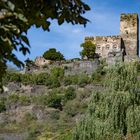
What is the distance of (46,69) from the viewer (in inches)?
2623

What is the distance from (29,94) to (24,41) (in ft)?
186

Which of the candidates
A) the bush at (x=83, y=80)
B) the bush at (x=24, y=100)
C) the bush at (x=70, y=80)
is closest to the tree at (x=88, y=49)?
the bush at (x=83, y=80)

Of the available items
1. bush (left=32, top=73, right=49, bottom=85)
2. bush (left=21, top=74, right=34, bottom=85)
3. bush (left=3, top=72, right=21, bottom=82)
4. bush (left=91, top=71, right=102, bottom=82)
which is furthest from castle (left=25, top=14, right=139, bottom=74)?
bush (left=32, top=73, right=49, bottom=85)

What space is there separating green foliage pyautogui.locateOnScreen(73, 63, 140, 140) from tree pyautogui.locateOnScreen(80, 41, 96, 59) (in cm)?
4098

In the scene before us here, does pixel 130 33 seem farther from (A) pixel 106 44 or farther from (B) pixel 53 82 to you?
(B) pixel 53 82

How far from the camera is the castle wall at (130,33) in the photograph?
227ft

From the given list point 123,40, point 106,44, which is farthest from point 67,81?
point 123,40

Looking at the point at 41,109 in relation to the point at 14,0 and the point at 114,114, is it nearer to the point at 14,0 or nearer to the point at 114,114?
the point at 114,114

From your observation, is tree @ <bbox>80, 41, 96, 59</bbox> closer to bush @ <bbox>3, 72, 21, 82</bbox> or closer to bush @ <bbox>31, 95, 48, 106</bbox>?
bush @ <bbox>3, 72, 21, 82</bbox>

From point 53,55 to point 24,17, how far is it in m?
67.6

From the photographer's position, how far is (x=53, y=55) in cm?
7212

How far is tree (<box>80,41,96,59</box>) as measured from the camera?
68.6m

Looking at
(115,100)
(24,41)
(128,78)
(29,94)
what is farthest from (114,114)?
(29,94)

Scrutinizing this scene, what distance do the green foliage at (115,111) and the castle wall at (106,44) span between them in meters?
41.6
